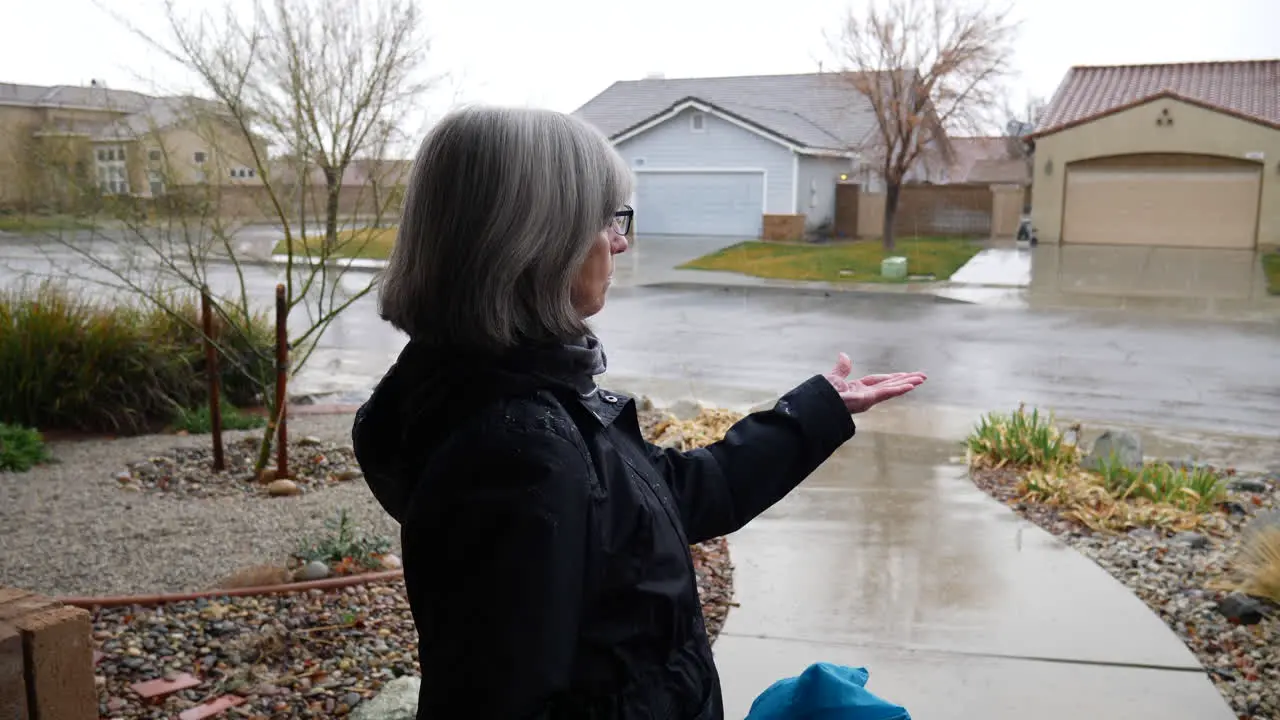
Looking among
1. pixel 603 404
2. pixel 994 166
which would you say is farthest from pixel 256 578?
pixel 994 166

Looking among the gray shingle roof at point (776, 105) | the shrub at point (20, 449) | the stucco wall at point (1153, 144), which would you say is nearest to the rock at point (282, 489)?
the shrub at point (20, 449)

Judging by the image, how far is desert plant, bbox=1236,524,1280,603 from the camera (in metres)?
3.70

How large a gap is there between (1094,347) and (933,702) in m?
9.40

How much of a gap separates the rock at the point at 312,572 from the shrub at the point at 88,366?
3.20m

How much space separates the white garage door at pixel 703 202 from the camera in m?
28.6

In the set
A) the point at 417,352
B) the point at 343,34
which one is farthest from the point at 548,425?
the point at 343,34

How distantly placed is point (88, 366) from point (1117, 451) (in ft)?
19.6

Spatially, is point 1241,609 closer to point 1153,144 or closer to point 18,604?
point 18,604

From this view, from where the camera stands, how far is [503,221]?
1.45m

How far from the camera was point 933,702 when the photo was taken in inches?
124

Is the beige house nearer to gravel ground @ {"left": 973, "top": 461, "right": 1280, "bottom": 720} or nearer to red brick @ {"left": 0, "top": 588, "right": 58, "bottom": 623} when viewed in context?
red brick @ {"left": 0, "top": 588, "right": 58, "bottom": 623}

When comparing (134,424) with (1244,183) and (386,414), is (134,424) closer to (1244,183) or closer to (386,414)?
(386,414)

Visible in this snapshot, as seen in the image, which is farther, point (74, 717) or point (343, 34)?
point (343, 34)

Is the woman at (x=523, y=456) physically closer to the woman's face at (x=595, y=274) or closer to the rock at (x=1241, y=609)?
the woman's face at (x=595, y=274)
